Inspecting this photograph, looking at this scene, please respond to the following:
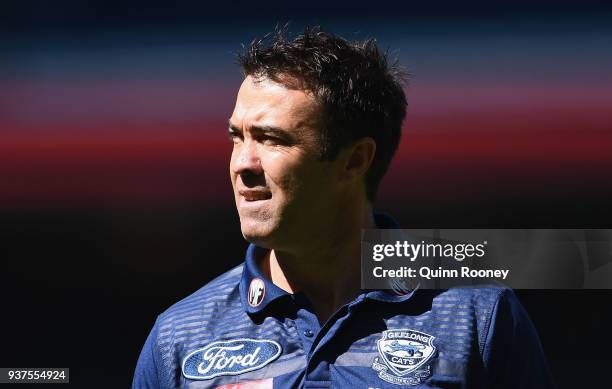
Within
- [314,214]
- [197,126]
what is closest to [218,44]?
[197,126]

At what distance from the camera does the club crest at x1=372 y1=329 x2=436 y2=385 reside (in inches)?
82.1

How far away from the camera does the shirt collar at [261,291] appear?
7.11 feet

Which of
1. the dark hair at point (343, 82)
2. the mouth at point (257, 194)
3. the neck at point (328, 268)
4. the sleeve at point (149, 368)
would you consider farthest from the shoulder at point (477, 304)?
the sleeve at point (149, 368)

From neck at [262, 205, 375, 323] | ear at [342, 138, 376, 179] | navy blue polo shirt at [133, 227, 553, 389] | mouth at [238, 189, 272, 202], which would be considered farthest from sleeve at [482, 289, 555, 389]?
mouth at [238, 189, 272, 202]

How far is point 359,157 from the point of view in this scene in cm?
231

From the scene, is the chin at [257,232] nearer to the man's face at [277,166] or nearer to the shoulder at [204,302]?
the man's face at [277,166]

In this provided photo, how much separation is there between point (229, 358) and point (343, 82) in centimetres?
67

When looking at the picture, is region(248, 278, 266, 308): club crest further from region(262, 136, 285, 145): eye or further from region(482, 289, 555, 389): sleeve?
region(482, 289, 555, 389): sleeve

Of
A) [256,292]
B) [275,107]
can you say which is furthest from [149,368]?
[275,107]

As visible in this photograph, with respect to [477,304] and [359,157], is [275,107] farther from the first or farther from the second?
[477,304]

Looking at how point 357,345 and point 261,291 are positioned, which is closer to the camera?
point 357,345

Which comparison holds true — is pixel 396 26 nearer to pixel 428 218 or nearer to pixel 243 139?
pixel 428 218

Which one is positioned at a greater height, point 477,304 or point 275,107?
point 275,107

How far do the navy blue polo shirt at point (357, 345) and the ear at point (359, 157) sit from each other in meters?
0.29
